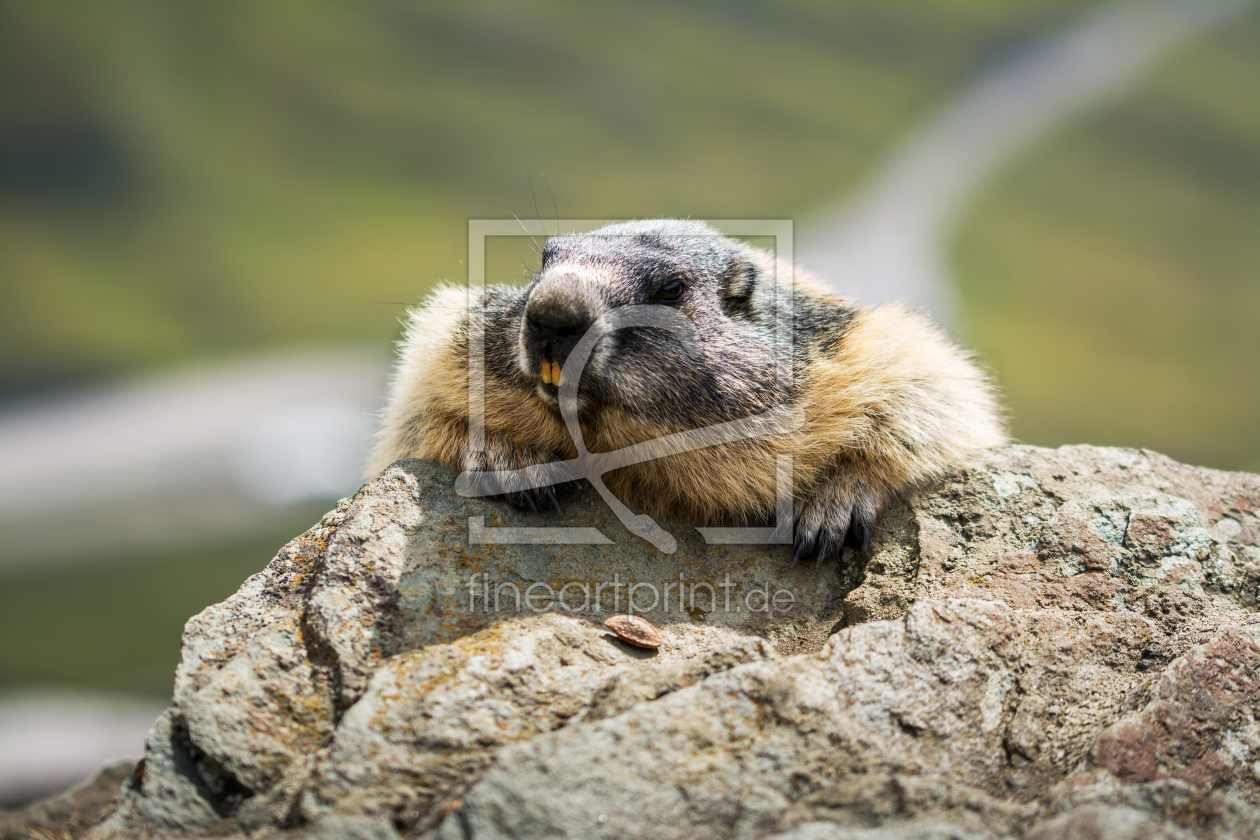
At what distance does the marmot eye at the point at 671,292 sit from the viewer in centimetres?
412

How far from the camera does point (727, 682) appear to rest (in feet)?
9.14

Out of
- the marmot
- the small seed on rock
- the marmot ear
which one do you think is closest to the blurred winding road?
the marmot

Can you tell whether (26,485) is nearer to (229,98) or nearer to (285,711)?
(229,98)

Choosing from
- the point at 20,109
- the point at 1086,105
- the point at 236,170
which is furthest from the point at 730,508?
the point at 1086,105

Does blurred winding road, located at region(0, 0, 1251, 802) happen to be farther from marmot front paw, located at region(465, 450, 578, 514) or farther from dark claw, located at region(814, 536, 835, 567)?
dark claw, located at region(814, 536, 835, 567)

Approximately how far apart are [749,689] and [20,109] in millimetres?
10874

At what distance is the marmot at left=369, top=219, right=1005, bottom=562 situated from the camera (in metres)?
3.82

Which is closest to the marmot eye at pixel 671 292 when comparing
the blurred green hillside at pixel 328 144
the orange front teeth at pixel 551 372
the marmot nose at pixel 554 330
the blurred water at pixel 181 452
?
the marmot nose at pixel 554 330

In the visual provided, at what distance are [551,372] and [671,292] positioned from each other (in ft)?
2.63

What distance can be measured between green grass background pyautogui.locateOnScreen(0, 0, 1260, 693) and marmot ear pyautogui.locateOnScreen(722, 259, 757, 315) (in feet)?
18.2

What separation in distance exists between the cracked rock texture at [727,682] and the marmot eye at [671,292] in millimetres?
1023

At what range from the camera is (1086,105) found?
12.9 metres

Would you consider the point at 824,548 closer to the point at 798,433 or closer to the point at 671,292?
the point at 798,433

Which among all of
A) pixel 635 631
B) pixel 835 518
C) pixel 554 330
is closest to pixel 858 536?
pixel 835 518
